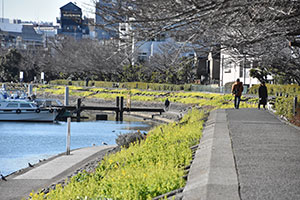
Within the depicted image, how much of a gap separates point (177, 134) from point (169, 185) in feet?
25.7

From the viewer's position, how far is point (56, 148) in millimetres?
32188

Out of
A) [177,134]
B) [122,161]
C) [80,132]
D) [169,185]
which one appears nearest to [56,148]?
[80,132]

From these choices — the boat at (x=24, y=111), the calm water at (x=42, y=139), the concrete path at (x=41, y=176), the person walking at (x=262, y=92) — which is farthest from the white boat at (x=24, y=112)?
the concrete path at (x=41, y=176)

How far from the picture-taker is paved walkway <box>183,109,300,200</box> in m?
8.55

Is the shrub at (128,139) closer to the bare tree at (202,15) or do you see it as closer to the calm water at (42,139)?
the calm water at (42,139)

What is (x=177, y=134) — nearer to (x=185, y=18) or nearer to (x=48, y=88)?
(x=185, y=18)

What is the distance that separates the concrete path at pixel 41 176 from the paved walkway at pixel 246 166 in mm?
5273

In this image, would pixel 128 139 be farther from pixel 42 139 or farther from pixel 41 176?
pixel 42 139

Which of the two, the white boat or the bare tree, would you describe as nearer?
the bare tree

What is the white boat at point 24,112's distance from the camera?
5434cm

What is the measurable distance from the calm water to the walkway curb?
11.9m

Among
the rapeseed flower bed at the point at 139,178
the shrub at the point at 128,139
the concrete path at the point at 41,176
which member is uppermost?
the rapeseed flower bed at the point at 139,178

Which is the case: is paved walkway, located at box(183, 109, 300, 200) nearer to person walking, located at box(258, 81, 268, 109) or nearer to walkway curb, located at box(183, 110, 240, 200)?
walkway curb, located at box(183, 110, 240, 200)

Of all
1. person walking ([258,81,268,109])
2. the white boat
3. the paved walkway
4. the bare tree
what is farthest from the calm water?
the bare tree
